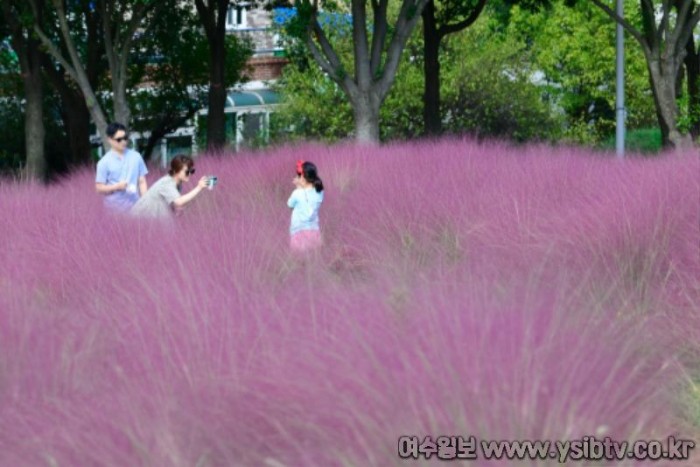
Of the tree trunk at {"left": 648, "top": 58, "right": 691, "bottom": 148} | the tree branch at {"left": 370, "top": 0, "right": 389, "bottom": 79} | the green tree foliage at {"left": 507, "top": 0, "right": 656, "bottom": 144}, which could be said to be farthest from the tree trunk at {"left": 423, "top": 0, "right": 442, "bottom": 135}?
the green tree foliage at {"left": 507, "top": 0, "right": 656, "bottom": 144}

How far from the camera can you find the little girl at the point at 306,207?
9.37 metres

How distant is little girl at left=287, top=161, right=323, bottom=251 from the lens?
937 centimetres

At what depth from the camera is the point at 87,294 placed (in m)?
7.43

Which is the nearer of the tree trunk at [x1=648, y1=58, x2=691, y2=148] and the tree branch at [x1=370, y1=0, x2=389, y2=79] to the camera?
the tree trunk at [x1=648, y1=58, x2=691, y2=148]

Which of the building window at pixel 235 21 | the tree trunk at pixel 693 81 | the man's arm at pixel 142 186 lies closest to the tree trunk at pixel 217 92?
the tree trunk at pixel 693 81

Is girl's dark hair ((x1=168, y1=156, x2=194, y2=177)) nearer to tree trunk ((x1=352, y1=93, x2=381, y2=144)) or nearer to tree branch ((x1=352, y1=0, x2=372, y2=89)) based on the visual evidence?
tree trunk ((x1=352, y1=93, x2=381, y2=144))

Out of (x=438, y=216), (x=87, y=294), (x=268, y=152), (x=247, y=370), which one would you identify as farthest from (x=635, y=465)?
(x=268, y=152)

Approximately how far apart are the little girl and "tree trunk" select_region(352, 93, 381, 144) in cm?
1164

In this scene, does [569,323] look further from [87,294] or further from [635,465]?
[87,294]

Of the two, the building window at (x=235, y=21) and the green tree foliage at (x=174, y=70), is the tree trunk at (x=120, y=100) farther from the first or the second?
the building window at (x=235, y=21)

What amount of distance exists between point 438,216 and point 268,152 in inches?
267

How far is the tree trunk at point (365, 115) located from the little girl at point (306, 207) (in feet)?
38.2

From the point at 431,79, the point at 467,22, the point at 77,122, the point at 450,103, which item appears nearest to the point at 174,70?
the point at 77,122

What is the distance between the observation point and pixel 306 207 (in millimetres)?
9570
